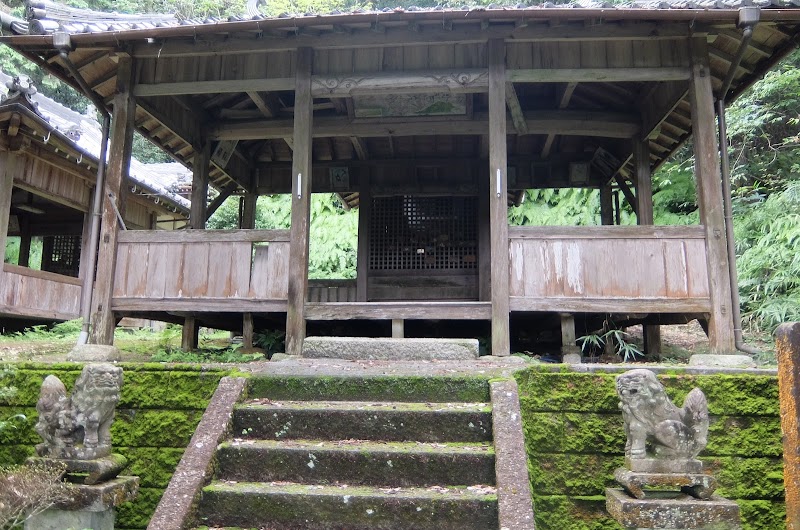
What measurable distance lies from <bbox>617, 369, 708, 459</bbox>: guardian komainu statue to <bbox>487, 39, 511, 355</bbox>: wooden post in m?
3.17

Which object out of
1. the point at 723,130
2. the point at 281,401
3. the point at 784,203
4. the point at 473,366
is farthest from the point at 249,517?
the point at 784,203

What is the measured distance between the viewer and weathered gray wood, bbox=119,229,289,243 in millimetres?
7508

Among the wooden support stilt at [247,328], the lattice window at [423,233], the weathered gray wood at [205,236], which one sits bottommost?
the wooden support stilt at [247,328]

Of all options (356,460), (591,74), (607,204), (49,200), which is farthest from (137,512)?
(49,200)

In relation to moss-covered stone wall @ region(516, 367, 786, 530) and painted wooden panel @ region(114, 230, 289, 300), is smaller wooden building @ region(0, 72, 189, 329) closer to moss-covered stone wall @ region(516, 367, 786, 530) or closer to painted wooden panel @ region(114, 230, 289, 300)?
painted wooden panel @ region(114, 230, 289, 300)

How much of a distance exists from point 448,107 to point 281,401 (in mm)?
6074

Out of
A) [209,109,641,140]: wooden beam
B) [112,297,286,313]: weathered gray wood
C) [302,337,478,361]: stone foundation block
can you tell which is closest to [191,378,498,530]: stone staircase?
[302,337,478,361]: stone foundation block

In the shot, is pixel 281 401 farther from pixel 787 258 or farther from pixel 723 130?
pixel 787 258

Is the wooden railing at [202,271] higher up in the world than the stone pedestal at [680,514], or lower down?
higher up

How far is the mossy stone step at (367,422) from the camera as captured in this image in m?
4.40

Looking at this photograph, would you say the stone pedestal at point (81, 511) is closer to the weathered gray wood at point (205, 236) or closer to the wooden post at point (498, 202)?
the weathered gray wood at point (205, 236)

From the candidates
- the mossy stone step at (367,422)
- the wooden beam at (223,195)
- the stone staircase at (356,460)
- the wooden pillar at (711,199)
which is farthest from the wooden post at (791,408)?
the wooden beam at (223,195)

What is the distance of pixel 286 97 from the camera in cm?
989

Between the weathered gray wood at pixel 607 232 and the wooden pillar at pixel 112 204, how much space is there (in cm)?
508
